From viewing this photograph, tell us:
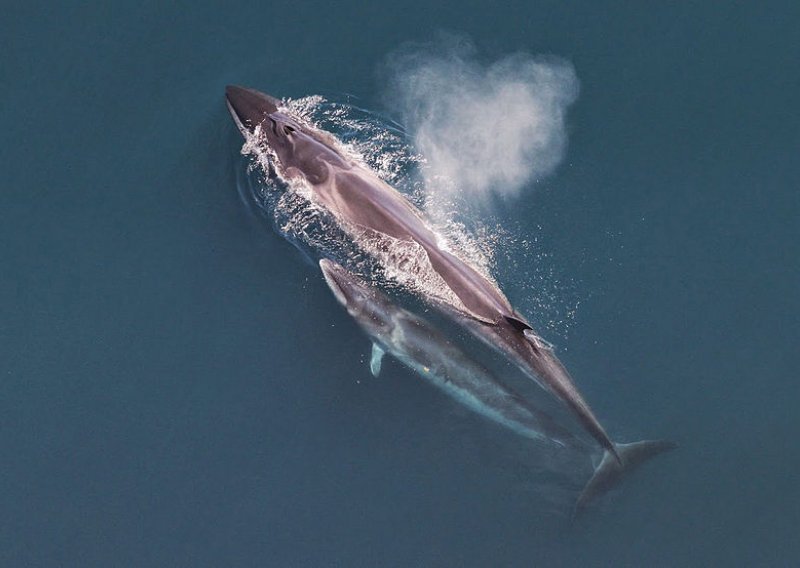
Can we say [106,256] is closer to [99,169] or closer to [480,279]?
[99,169]

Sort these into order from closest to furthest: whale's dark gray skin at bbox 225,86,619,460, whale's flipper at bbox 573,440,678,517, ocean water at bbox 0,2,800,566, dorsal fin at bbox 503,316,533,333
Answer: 1. dorsal fin at bbox 503,316,533,333
2. whale's flipper at bbox 573,440,678,517
3. whale's dark gray skin at bbox 225,86,619,460
4. ocean water at bbox 0,2,800,566

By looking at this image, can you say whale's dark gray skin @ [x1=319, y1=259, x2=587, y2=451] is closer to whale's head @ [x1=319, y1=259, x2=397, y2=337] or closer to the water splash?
whale's head @ [x1=319, y1=259, x2=397, y2=337]

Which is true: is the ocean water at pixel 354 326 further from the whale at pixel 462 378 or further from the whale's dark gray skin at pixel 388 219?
the whale's dark gray skin at pixel 388 219

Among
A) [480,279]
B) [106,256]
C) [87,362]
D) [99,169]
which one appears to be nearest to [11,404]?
[87,362]

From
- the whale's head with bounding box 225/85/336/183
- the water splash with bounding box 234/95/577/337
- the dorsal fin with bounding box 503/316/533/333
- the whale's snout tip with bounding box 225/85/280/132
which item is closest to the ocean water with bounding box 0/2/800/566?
the water splash with bounding box 234/95/577/337

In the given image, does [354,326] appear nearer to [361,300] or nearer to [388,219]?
[361,300]

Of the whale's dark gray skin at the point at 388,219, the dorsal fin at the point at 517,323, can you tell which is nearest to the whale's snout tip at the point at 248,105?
the whale's dark gray skin at the point at 388,219
